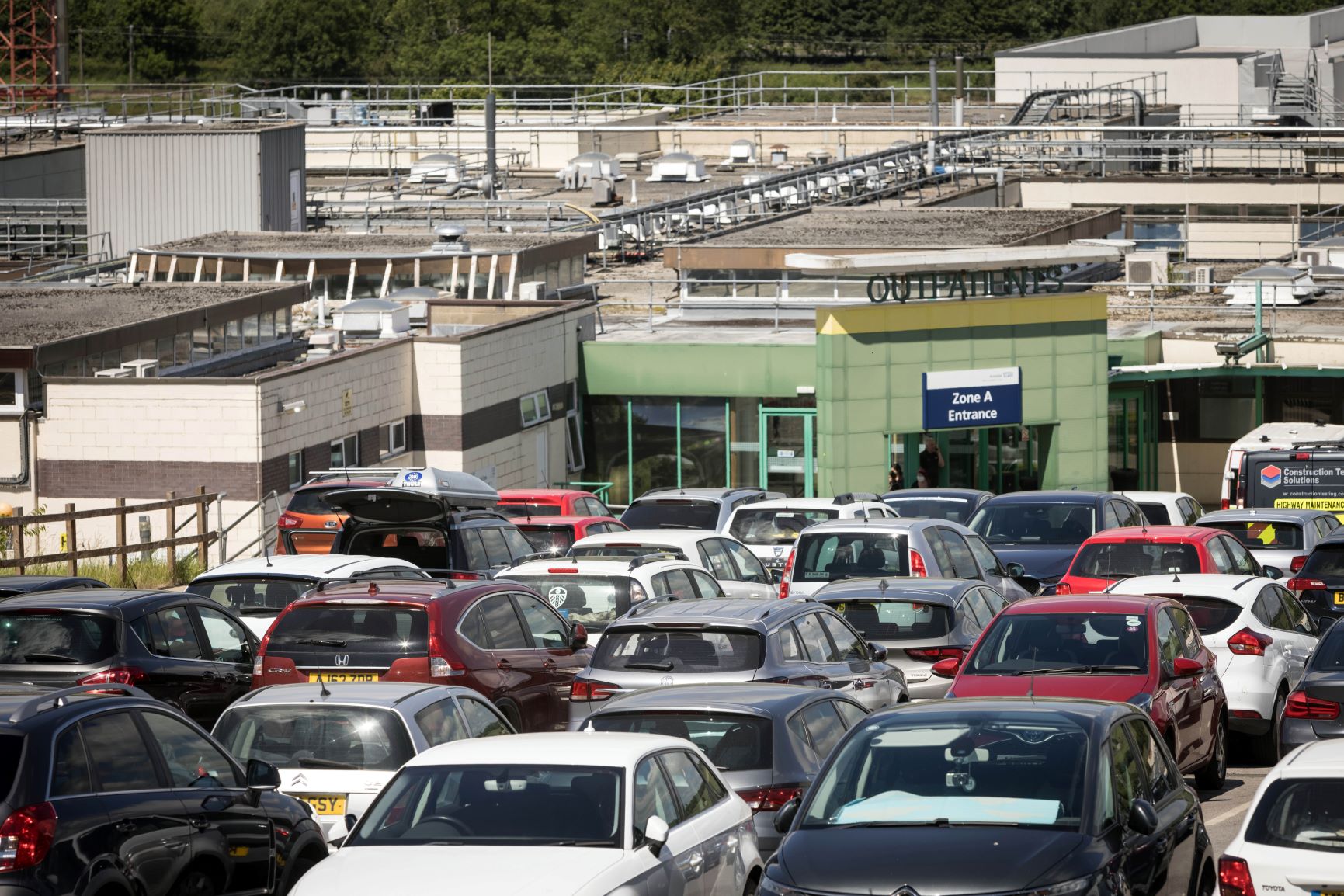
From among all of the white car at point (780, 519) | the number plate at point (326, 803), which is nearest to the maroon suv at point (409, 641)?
the number plate at point (326, 803)

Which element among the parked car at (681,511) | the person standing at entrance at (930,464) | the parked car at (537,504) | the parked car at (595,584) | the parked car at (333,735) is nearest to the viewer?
the parked car at (333,735)

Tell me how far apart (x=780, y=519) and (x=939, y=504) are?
2.93m

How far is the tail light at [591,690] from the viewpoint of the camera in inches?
545

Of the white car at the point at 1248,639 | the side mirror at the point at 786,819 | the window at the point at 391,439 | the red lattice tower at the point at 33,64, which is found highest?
the red lattice tower at the point at 33,64

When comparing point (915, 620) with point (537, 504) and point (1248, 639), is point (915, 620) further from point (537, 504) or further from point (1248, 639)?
point (537, 504)

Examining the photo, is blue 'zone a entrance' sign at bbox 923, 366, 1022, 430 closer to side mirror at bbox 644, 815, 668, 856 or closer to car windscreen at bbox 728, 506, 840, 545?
car windscreen at bbox 728, 506, 840, 545

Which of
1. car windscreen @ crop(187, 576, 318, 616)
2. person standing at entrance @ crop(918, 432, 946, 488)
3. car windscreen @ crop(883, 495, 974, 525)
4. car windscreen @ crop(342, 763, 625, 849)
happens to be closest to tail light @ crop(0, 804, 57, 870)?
car windscreen @ crop(342, 763, 625, 849)

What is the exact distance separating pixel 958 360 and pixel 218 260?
1505 centimetres

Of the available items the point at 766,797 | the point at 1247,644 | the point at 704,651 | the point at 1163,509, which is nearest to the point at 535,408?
the point at 1163,509

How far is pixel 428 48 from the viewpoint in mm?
126562

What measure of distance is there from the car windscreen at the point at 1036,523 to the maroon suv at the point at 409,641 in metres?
10.1

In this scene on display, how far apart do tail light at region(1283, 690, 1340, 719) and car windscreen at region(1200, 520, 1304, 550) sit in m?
10.2

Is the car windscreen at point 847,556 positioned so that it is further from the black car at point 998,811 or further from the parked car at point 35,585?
the black car at point 998,811

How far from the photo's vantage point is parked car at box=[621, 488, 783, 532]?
25625 millimetres
